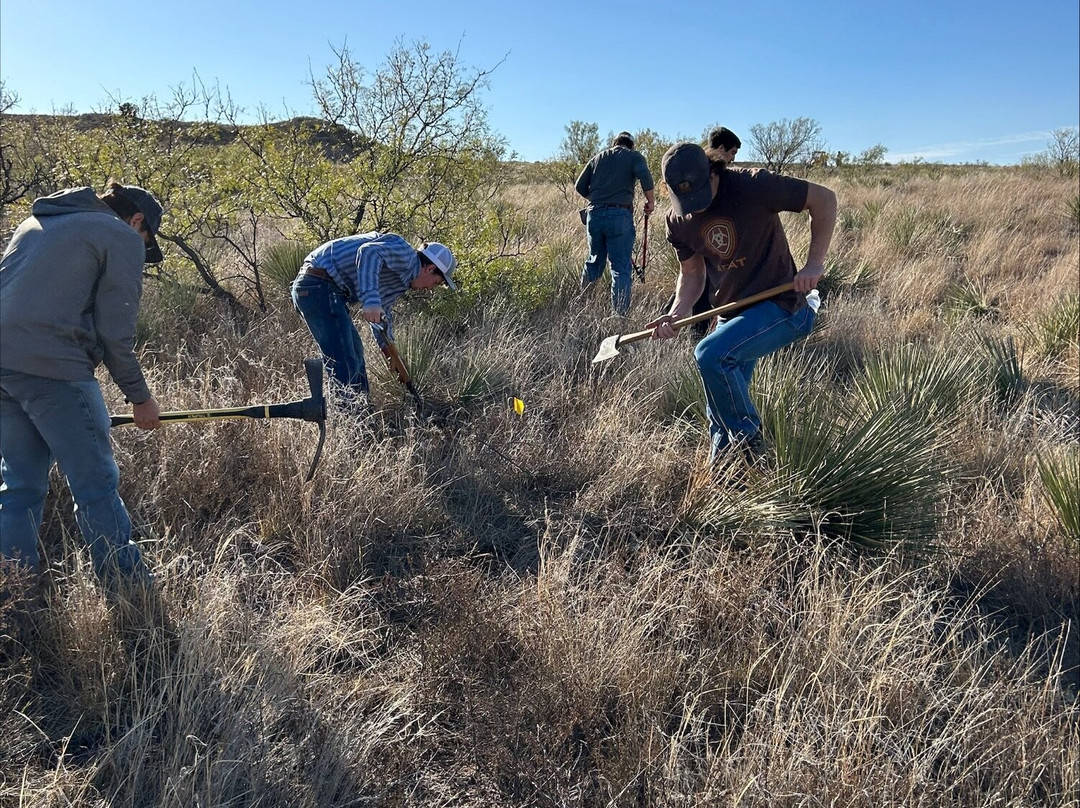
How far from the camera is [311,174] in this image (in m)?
6.47

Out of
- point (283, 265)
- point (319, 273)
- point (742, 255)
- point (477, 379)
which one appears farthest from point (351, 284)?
point (283, 265)

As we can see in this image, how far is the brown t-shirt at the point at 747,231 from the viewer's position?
3596 mm

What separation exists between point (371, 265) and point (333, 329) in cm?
59

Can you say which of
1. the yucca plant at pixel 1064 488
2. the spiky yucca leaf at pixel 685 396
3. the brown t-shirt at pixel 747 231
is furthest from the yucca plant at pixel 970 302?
the brown t-shirt at pixel 747 231

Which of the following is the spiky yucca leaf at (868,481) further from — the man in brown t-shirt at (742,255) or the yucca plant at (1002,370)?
the yucca plant at (1002,370)

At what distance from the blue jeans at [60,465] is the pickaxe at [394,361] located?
174 centimetres

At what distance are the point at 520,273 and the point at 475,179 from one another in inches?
40.4

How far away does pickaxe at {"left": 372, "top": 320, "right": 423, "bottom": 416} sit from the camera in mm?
4332

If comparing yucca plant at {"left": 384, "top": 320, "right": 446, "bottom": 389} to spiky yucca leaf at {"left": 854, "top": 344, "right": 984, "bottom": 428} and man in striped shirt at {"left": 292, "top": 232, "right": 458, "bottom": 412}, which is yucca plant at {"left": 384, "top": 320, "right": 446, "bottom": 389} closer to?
man in striped shirt at {"left": 292, "top": 232, "right": 458, "bottom": 412}

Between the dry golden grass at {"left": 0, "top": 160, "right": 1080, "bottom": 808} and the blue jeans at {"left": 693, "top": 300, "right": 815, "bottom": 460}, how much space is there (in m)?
0.31

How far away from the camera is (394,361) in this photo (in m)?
4.44

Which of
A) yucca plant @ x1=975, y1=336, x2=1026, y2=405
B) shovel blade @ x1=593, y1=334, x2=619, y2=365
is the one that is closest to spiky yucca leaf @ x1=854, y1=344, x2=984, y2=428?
yucca plant @ x1=975, y1=336, x2=1026, y2=405

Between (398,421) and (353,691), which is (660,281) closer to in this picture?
(398,421)

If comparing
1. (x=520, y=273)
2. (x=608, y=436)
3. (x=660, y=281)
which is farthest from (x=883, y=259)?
(x=608, y=436)
